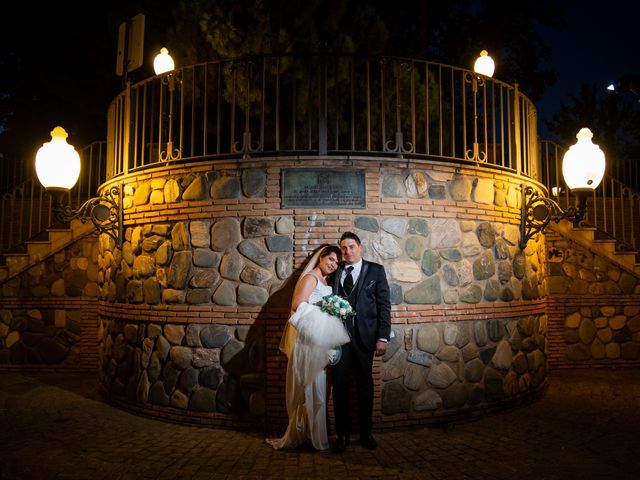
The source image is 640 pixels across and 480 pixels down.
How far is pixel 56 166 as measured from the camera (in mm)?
6602

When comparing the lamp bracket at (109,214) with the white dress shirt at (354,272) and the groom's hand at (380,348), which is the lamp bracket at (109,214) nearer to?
the white dress shirt at (354,272)

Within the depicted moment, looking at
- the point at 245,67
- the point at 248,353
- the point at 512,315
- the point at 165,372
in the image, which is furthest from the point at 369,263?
the point at 245,67

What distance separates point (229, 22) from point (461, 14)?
9.71 meters

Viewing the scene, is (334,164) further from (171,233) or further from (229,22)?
(229,22)

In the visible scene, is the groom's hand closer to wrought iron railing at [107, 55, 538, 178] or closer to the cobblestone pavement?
the cobblestone pavement

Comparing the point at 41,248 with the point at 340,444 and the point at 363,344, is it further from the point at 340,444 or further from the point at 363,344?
the point at 340,444

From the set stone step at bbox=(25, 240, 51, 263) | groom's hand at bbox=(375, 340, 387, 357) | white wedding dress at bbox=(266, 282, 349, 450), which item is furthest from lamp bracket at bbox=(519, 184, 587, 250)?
stone step at bbox=(25, 240, 51, 263)

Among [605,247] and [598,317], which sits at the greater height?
[605,247]

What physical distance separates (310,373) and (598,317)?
21.8 ft

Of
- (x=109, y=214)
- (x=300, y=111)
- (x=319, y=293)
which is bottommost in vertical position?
(x=319, y=293)

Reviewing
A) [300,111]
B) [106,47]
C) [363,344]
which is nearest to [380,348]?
[363,344]

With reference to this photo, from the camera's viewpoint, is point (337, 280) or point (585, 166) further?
point (585, 166)

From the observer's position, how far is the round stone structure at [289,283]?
581 centimetres

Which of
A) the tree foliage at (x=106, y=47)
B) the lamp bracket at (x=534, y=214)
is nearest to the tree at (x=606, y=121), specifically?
the tree foliage at (x=106, y=47)
